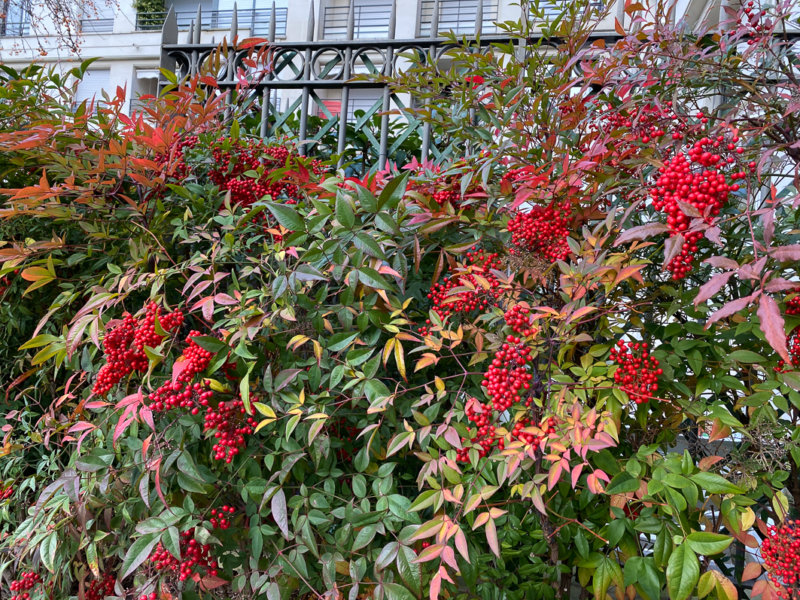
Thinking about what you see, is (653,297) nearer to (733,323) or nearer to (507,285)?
(733,323)

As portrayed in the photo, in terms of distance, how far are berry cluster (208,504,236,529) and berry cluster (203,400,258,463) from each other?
0.39 ft

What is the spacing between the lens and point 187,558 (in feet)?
3.96

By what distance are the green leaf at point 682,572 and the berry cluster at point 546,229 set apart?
2.01ft

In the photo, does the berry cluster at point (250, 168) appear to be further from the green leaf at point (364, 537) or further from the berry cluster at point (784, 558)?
the berry cluster at point (784, 558)

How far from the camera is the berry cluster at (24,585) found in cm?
143

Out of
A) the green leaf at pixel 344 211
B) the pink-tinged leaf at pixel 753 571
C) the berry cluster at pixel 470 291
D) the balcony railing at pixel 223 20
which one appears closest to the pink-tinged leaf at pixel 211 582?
the berry cluster at pixel 470 291

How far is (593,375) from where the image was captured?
116 centimetres

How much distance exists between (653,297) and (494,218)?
419 millimetres

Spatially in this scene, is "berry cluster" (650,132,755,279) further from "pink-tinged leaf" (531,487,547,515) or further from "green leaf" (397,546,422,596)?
"green leaf" (397,546,422,596)

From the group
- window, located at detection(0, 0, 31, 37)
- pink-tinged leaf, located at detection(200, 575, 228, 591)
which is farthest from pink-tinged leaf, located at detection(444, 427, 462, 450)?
window, located at detection(0, 0, 31, 37)

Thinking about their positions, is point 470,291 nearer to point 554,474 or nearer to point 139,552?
point 554,474

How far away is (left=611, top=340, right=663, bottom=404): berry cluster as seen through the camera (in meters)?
1.10

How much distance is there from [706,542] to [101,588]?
1451mm

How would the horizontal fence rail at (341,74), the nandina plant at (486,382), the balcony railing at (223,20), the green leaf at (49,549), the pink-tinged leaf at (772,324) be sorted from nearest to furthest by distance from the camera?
1. the pink-tinged leaf at (772,324)
2. the nandina plant at (486,382)
3. the green leaf at (49,549)
4. the horizontal fence rail at (341,74)
5. the balcony railing at (223,20)
